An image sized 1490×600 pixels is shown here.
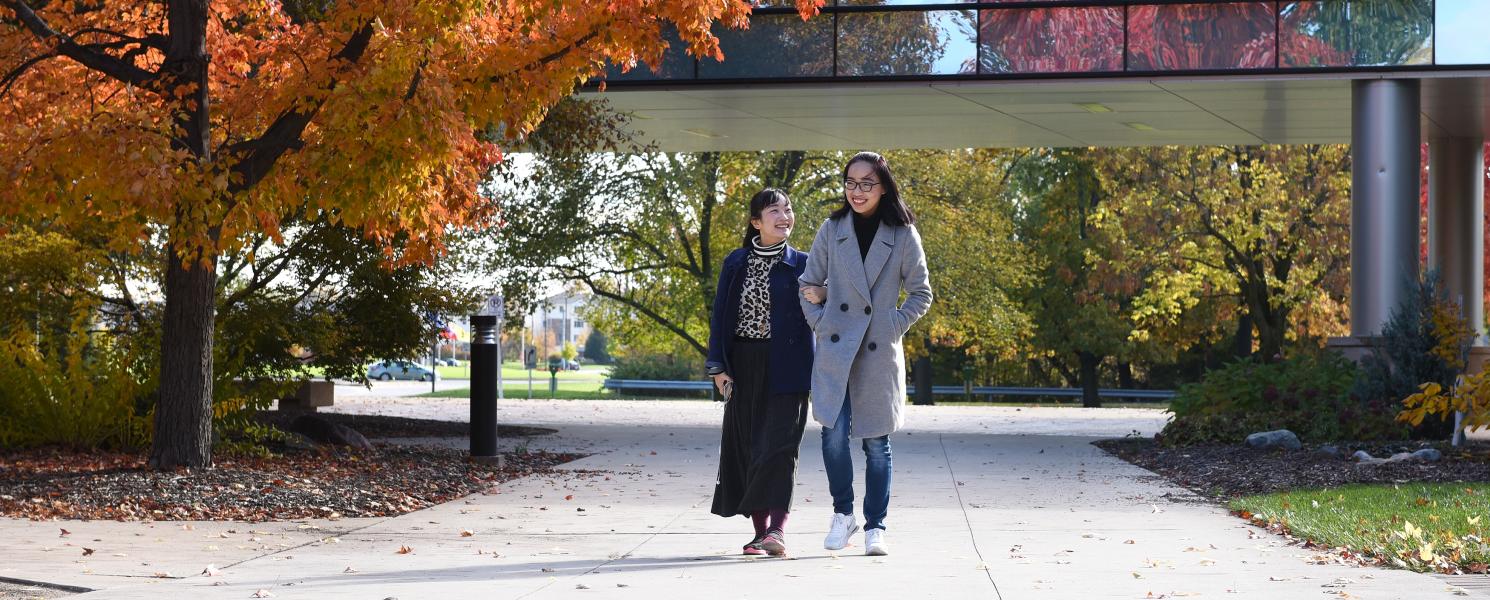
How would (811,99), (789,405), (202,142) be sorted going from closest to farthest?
(789,405), (202,142), (811,99)

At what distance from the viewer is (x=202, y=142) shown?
35.0ft

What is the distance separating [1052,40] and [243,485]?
10168 millimetres

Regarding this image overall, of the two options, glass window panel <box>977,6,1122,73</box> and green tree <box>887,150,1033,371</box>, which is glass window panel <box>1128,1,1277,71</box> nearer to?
glass window panel <box>977,6,1122,73</box>

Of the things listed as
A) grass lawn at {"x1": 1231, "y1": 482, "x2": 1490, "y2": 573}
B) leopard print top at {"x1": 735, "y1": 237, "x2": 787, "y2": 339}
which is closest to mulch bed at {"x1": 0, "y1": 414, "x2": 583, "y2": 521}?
leopard print top at {"x1": 735, "y1": 237, "x2": 787, "y2": 339}

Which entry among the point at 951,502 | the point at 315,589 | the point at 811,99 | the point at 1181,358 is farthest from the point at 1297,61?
the point at 1181,358

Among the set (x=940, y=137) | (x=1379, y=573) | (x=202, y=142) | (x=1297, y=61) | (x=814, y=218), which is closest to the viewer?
(x=1379, y=573)

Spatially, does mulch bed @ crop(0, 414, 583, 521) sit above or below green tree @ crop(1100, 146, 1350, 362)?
below

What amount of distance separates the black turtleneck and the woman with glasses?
15mm

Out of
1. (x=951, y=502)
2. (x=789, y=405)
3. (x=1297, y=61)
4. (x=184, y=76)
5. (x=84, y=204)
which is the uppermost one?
(x=1297, y=61)

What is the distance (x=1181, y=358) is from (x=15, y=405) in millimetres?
37240

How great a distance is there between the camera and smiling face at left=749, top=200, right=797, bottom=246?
23.8 ft

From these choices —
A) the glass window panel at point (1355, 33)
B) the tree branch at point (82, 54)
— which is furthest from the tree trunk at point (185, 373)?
the glass window panel at point (1355, 33)

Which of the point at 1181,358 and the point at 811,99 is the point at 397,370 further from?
the point at 811,99

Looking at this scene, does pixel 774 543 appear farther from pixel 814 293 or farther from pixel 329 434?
pixel 329 434
